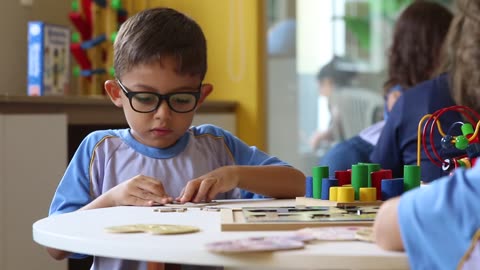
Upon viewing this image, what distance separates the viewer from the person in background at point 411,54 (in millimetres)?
3254

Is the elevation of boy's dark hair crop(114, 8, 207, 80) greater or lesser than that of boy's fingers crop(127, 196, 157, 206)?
greater

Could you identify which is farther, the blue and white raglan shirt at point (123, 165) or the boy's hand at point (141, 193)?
the blue and white raglan shirt at point (123, 165)

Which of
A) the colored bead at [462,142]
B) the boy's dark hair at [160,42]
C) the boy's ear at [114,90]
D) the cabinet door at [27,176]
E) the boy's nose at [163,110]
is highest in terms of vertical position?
the boy's dark hair at [160,42]

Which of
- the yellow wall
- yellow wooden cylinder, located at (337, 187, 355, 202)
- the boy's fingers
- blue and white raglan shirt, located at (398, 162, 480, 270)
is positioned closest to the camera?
blue and white raglan shirt, located at (398, 162, 480, 270)

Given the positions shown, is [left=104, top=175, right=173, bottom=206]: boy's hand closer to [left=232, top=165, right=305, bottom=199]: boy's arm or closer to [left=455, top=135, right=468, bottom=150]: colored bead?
[left=232, top=165, right=305, bottom=199]: boy's arm

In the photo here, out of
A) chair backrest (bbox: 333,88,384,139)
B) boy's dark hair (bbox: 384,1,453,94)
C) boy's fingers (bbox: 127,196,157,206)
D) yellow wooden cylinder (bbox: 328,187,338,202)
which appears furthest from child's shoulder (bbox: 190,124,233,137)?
chair backrest (bbox: 333,88,384,139)

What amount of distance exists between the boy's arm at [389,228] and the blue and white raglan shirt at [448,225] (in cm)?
3

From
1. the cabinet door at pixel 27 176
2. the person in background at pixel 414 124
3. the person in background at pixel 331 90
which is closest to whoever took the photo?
the person in background at pixel 414 124

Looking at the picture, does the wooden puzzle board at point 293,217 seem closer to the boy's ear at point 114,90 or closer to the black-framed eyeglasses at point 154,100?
the black-framed eyeglasses at point 154,100

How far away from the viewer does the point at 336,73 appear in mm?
5328

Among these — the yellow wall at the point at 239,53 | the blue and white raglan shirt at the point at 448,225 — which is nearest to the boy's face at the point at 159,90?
the blue and white raglan shirt at the point at 448,225

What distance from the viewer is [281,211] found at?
1.50 metres

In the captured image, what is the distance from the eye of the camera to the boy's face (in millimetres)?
1858

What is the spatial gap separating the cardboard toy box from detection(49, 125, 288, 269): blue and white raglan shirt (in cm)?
169
